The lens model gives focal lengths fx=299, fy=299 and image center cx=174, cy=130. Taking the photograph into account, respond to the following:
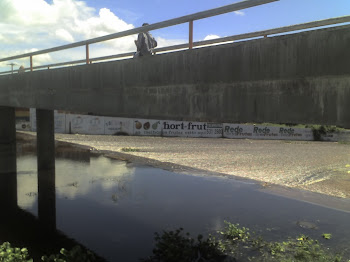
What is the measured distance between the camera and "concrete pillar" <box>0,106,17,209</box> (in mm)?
9438

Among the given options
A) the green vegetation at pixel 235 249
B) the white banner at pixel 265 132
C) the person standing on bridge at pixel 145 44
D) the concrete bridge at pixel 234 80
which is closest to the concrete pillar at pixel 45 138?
the concrete bridge at pixel 234 80

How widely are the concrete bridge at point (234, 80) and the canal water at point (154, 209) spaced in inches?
112

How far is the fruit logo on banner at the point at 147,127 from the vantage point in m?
29.8

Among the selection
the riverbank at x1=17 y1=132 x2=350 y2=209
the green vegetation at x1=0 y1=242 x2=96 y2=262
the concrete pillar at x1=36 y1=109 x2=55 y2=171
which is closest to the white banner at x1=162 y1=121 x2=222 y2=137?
the riverbank at x1=17 y1=132 x2=350 y2=209

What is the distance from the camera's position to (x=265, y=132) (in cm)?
3359

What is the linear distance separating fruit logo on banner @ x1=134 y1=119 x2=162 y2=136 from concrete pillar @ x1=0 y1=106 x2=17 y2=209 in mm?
14191

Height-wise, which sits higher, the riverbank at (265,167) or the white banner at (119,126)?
the white banner at (119,126)

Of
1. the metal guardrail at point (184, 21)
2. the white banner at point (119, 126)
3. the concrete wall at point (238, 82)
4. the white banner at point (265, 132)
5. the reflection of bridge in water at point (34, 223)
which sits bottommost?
the reflection of bridge in water at point (34, 223)

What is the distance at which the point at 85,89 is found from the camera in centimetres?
711

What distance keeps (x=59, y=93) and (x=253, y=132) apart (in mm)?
28024

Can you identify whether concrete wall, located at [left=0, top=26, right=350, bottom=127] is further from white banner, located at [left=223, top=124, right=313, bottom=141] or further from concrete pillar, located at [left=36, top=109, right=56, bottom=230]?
white banner, located at [left=223, top=124, right=313, bottom=141]

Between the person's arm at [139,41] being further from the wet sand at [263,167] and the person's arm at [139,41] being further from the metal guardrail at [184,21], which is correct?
the wet sand at [263,167]

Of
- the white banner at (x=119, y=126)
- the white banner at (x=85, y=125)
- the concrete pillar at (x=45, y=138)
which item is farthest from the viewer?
the white banner at (x=119, y=126)

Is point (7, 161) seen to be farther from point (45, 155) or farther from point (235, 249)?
point (235, 249)
